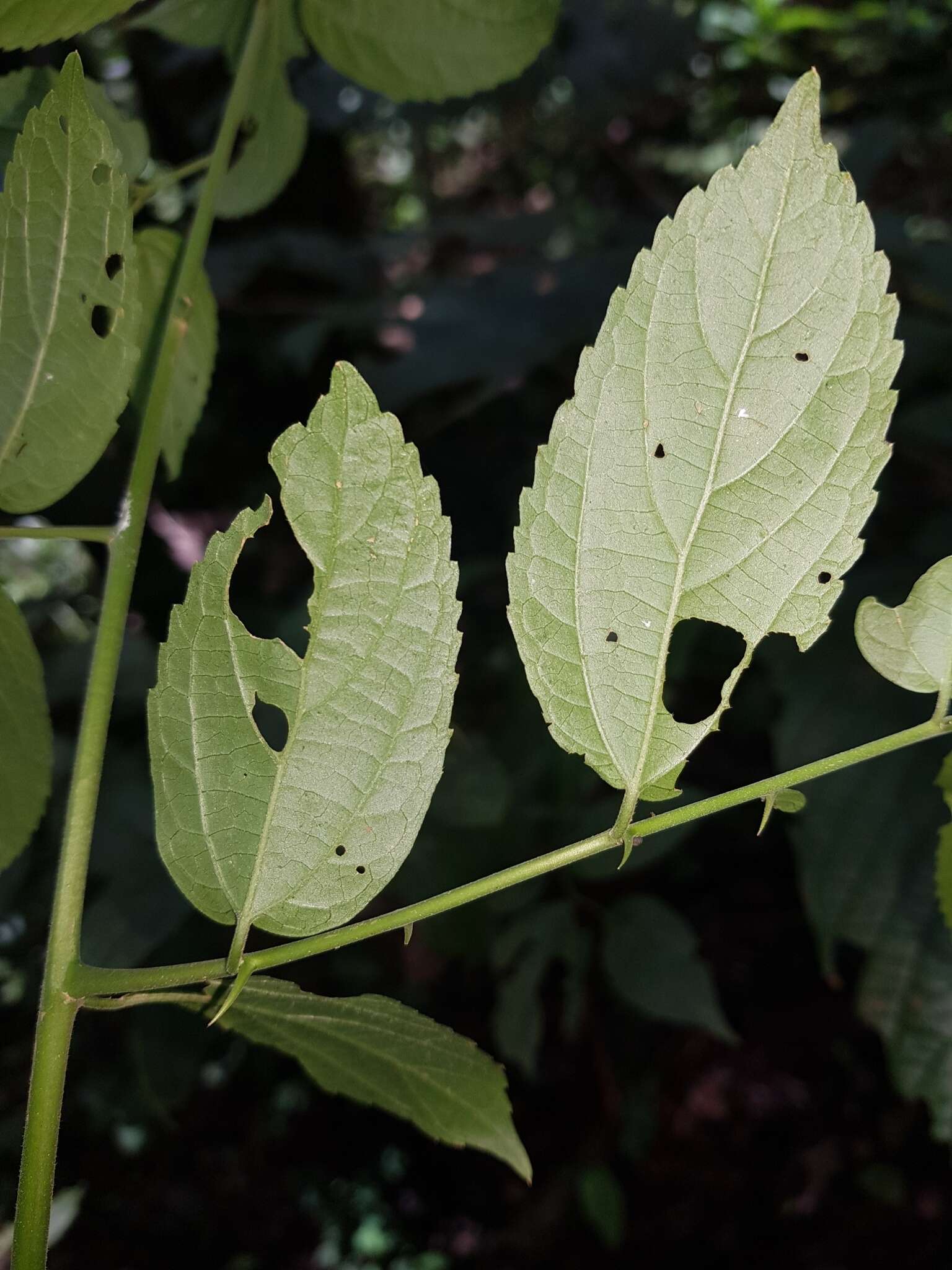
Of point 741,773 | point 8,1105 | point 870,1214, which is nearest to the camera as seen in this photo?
point 741,773

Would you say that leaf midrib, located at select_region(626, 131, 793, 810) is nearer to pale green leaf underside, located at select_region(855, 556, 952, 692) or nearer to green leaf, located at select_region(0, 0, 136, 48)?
pale green leaf underside, located at select_region(855, 556, 952, 692)

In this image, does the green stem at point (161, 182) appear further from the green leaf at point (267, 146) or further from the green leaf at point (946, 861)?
the green leaf at point (946, 861)

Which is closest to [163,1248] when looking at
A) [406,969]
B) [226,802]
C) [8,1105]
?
[8,1105]

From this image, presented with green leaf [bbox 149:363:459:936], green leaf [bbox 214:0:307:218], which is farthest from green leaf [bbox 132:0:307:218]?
green leaf [bbox 149:363:459:936]

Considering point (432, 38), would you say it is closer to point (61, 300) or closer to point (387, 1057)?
point (61, 300)

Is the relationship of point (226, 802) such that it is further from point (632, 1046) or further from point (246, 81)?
point (632, 1046)

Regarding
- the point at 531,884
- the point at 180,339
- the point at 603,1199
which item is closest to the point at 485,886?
the point at 180,339
